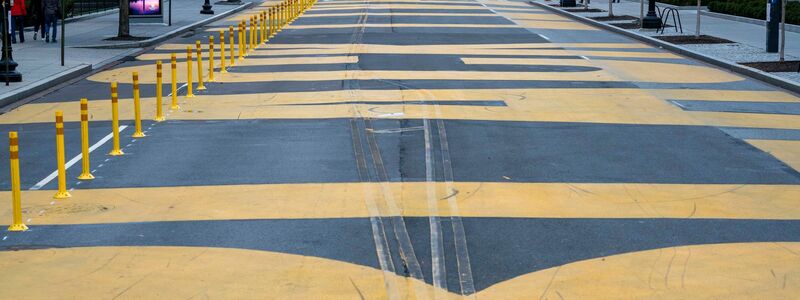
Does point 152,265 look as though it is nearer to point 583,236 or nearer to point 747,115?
point 583,236

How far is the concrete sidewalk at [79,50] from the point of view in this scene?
24.0 metres

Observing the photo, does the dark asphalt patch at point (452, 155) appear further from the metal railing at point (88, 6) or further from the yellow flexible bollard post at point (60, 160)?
the metal railing at point (88, 6)

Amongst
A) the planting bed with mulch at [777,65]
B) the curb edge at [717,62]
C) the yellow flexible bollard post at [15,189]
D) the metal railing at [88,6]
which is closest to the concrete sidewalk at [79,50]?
the metal railing at [88,6]

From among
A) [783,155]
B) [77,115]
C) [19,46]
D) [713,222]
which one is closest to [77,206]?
[713,222]

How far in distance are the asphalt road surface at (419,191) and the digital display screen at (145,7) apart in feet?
55.1

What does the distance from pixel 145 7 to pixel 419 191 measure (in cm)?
3086

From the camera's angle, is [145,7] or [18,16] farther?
[145,7]

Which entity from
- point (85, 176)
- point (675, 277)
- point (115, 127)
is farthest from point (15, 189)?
Answer: point (675, 277)

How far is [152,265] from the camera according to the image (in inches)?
396

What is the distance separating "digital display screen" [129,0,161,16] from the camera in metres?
42.1

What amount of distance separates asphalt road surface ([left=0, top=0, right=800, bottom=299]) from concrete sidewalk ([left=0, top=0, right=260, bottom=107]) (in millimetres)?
665

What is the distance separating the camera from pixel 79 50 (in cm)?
3250

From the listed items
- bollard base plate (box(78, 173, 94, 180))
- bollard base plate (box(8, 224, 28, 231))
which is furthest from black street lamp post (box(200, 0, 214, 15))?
bollard base plate (box(8, 224, 28, 231))

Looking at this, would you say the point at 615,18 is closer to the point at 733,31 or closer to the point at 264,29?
the point at 733,31
